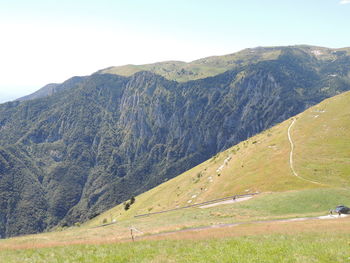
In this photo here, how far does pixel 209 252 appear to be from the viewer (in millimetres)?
23500

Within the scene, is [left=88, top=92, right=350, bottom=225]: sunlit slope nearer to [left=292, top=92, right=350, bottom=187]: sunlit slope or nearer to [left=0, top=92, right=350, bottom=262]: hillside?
[left=292, top=92, right=350, bottom=187]: sunlit slope

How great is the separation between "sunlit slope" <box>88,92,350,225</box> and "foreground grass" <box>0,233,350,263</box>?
4779 cm

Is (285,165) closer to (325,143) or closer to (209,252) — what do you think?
(325,143)

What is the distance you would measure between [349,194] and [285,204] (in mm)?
12971

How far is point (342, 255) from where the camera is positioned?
70.0 ft

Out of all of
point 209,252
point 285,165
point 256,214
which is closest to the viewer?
point 209,252

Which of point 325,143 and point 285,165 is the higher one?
point 325,143

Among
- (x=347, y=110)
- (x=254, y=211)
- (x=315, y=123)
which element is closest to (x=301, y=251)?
(x=254, y=211)

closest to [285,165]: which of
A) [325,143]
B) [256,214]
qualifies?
[325,143]

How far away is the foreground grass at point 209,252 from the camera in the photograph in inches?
848

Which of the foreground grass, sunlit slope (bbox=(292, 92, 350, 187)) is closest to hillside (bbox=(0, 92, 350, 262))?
the foreground grass

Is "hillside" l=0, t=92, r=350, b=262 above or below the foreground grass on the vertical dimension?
below

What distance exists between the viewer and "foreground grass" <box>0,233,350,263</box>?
21.5m

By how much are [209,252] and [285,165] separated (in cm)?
6624
